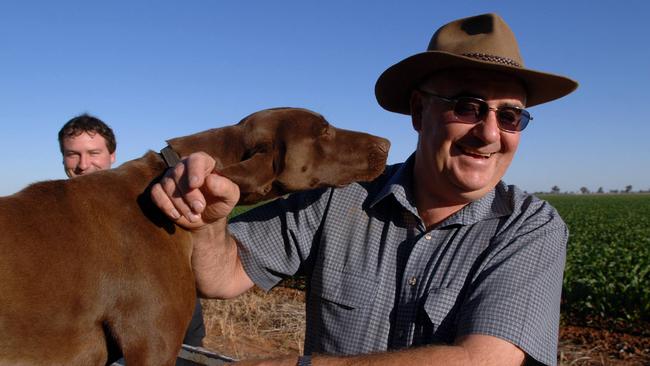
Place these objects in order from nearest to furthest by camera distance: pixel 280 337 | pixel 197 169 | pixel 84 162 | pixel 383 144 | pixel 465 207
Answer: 1. pixel 197 169
2. pixel 465 207
3. pixel 383 144
4. pixel 84 162
5. pixel 280 337

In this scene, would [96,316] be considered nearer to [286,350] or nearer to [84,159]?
[84,159]

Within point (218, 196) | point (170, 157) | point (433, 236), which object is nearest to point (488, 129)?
point (433, 236)

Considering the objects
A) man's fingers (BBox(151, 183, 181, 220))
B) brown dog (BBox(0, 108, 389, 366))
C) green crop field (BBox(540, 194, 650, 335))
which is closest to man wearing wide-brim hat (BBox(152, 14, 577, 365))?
man's fingers (BBox(151, 183, 181, 220))

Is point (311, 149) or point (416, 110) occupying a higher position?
point (416, 110)

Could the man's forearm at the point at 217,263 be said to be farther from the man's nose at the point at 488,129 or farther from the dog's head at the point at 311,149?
the man's nose at the point at 488,129

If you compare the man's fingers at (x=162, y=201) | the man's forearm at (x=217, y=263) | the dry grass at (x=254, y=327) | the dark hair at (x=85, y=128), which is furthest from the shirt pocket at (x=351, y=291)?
the dry grass at (x=254, y=327)

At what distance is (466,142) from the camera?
12.0 ft

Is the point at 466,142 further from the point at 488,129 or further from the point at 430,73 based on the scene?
the point at 430,73

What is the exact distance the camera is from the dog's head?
405cm

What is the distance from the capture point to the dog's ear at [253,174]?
136 inches

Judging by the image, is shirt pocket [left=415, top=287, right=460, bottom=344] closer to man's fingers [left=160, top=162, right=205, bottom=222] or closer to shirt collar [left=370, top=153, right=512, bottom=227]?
shirt collar [left=370, top=153, right=512, bottom=227]

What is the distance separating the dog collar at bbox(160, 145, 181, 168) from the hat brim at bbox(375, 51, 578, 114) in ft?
4.77

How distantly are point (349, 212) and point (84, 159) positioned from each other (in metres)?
3.59

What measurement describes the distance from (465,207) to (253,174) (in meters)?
1.27
